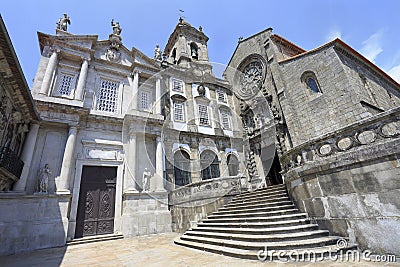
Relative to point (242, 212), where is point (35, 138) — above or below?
above

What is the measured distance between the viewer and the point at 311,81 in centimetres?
1380

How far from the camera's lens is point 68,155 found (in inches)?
415

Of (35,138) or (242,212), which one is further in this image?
(35,138)

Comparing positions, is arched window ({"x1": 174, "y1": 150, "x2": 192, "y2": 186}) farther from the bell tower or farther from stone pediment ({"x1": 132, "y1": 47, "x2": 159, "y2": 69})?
the bell tower

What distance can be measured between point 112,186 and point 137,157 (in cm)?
233

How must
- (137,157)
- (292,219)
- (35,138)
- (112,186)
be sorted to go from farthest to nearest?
(137,157), (112,186), (35,138), (292,219)

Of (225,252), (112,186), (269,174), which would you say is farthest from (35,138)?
(269,174)

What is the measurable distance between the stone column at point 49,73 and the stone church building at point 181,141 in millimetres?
77

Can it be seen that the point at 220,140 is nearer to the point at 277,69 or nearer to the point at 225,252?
the point at 277,69

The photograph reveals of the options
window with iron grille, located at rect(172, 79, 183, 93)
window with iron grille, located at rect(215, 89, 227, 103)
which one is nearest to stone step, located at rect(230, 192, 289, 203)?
window with iron grille, located at rect(172, 79, 183, 93)

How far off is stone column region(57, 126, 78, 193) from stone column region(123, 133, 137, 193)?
118 inches

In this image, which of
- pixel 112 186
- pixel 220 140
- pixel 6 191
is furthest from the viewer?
pixel 220 140

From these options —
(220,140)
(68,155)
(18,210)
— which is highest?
(220,140)

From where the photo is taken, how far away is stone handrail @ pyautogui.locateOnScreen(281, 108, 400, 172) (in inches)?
167
